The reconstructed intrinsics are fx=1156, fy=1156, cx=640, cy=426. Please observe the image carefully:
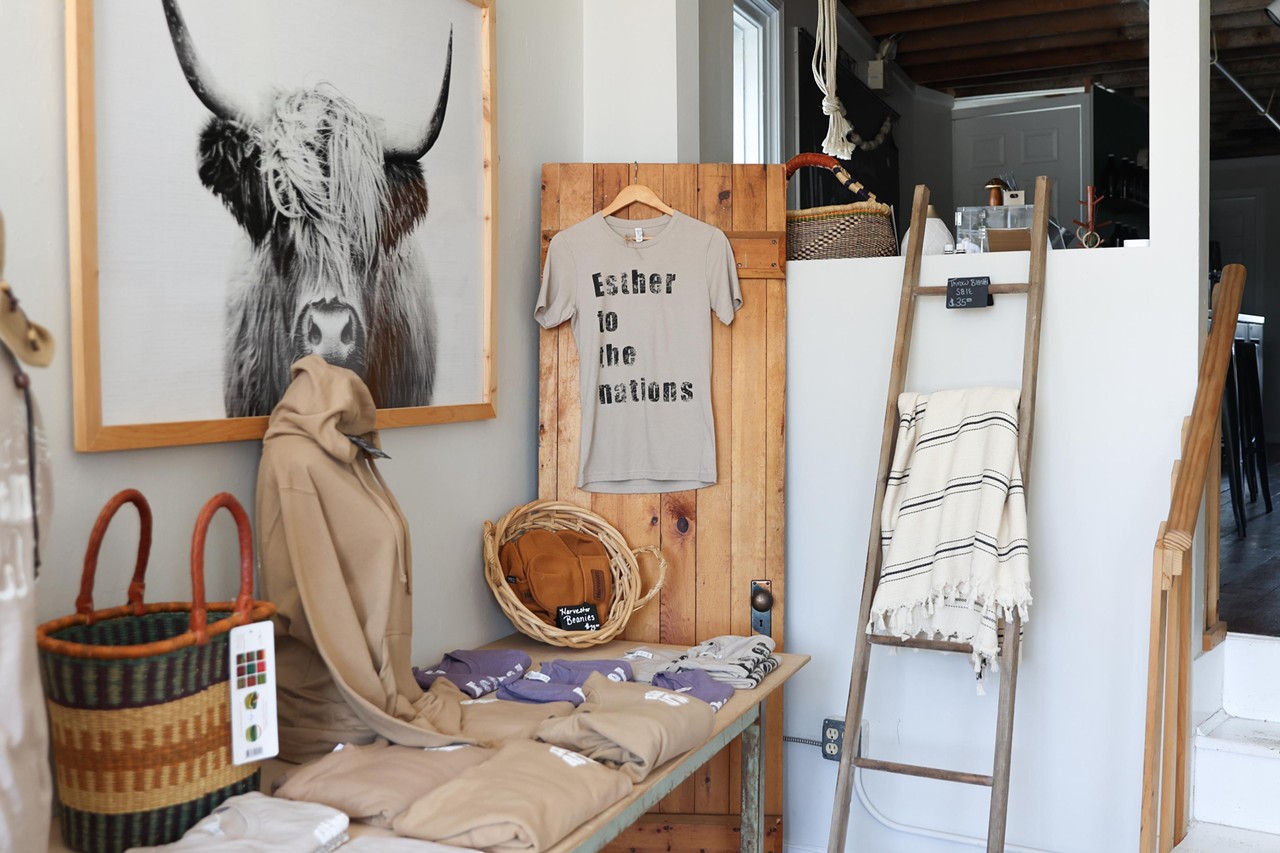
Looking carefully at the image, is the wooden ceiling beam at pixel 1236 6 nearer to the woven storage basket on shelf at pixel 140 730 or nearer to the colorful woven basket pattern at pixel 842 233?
the colorful woven basket pattern at pixel 842 233

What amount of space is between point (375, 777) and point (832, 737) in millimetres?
1608

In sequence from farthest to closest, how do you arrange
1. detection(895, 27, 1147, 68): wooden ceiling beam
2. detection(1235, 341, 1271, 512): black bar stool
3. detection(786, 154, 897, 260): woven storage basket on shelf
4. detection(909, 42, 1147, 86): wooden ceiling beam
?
detection(909, 42, 1147, 86): wooden ceiling beam < detection(895, 27, 1147, 68): wooden ceiling beam < detection(1235, 341, 1271, 512): black bar stool < detection(786, 154, 897, 260): woven storage basket on shelf

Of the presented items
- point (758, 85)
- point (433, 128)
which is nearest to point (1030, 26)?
point (758, 85)

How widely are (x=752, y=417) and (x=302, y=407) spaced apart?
4.17ft

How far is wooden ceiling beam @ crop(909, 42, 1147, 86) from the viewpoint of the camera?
6398 millimetres

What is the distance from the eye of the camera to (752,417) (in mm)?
2844

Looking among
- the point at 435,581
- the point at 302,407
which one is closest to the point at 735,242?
the point at 435,581

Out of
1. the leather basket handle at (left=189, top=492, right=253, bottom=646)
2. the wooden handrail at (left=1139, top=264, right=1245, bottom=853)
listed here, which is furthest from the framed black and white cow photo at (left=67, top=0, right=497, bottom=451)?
the wooden handrail at (left=1139, top=264, right=1245, bottom=853)

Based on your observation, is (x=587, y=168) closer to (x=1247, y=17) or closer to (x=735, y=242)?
(x=735, y=242)

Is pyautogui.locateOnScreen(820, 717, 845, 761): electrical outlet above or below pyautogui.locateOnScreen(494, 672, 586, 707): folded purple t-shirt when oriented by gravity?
below

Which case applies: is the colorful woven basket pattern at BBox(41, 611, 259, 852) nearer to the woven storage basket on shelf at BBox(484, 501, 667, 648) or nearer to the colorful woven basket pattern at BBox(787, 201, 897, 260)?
the woven storage basket on shelf at BBox(484, 501, 667, 648)

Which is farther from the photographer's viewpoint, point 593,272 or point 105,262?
point 593,272

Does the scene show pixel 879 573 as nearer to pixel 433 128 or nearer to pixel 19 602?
pixel 433 128

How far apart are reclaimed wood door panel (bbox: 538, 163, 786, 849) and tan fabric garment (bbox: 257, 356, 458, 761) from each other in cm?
97
